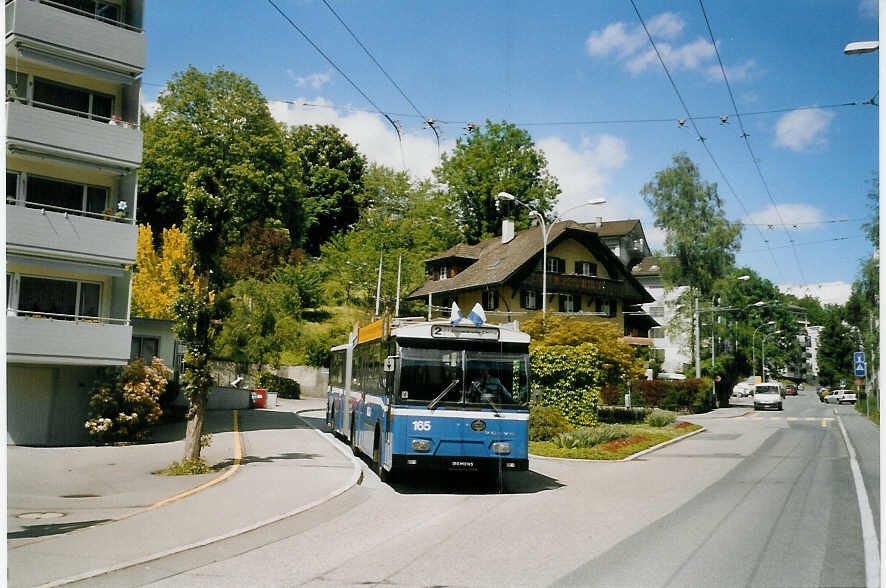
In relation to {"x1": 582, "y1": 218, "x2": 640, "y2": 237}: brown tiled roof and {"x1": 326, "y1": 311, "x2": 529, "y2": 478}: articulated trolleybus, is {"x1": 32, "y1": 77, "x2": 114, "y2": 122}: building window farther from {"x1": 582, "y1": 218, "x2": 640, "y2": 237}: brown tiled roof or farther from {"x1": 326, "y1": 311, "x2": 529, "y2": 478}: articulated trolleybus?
{"x1": 582, "y1": 218, "x2": 640, "y2": 237}: brown tiled roof

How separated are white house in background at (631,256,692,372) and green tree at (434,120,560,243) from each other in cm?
449

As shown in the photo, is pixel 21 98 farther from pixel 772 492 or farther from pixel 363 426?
pixel 772 492

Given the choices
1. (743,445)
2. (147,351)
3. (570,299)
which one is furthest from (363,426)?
(570,299)

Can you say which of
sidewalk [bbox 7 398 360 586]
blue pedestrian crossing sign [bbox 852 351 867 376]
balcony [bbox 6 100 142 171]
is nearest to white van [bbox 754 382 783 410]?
blue pedestrian crossing sign [bbox 852 351 867 376]

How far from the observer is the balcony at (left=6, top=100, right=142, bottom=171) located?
2159cm

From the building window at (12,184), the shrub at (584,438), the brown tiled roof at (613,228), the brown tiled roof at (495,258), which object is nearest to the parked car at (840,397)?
the brown tiled roof at (613,228)

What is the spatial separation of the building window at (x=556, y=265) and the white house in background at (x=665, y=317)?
371 cm

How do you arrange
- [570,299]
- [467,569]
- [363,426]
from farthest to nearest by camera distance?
[570,299]
[363,426]
[467,569]

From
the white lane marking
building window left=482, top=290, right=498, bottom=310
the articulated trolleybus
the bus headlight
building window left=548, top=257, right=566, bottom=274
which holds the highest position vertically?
building window left=548, top=257, right=566, bottom=274

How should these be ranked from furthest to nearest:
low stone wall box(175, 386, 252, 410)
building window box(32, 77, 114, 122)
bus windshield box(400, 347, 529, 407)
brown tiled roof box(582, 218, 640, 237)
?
brown tiled roof box(582, 218, 640, 237) < low stone wall box(175, 386, 252, 410) < building window box(32, 77, 114, 122) < bus windshield box(400, 347, 529, 407)

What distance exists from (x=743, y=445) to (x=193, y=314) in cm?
1650

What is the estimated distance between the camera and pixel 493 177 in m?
26.0

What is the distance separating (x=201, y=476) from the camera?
15062 mm

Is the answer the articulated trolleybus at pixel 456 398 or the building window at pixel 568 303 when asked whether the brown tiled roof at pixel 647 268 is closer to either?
the building window at pixel 568 303
